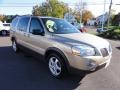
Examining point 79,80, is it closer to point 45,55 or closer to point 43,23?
point 45,55

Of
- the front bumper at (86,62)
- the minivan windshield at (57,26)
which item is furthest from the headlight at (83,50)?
the minivan windshield at (57,26)

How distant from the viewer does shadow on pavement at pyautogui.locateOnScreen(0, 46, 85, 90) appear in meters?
Answer: 5.51

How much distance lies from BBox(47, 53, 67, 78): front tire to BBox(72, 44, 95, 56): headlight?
59 cm

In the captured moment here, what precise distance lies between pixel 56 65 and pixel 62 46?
29.1 inches

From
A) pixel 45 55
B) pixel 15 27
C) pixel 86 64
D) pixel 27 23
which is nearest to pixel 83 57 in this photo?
pixel 86 64

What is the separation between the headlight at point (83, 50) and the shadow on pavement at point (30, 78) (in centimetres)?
76

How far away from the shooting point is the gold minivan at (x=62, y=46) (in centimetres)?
543

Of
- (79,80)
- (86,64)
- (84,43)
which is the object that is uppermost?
(84,43)

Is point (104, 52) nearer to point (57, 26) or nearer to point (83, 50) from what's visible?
point (83, 50)

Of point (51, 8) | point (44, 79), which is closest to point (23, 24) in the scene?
point (44, 79)

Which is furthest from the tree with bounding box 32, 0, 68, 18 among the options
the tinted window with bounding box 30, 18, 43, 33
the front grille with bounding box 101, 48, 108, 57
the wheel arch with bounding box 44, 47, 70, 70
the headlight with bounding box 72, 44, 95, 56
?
the headlight with bounding box 72, 44, 95, 56

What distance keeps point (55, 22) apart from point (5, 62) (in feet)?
8.23

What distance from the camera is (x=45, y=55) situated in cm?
655

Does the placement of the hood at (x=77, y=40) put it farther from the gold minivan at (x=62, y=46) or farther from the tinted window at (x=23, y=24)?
the tinted window at (x=23, y=24)
